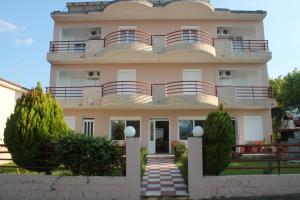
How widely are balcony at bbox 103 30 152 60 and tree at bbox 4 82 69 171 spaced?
10.6 m

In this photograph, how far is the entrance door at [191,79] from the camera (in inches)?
830

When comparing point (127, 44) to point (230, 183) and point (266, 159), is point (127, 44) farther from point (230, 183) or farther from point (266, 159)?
point (230, 183)

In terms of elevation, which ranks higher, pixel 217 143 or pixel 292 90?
pixel 292 90

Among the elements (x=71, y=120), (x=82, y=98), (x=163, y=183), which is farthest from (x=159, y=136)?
(x=163, y=183)

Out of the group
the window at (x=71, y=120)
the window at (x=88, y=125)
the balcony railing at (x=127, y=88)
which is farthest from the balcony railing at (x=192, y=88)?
the window at (x=71, y=120)

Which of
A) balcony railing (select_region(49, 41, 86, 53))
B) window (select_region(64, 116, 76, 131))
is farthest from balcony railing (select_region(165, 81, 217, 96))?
balcony railing (select_region(49, 41, 86, 53))

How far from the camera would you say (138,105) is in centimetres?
2028

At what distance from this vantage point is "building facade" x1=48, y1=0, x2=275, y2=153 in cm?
2105

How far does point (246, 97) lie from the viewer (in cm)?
2184

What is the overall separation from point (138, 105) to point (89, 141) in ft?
35.9

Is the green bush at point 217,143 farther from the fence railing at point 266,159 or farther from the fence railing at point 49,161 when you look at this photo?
the fence railing at point 49,161

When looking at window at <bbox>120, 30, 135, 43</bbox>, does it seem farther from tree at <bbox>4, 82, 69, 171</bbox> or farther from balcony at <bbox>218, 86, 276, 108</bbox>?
tree at <bbox>4, 82, 69, 171</bbox>

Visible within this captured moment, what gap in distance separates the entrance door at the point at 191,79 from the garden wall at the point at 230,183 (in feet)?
38.9

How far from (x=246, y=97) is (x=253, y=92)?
70 cm
